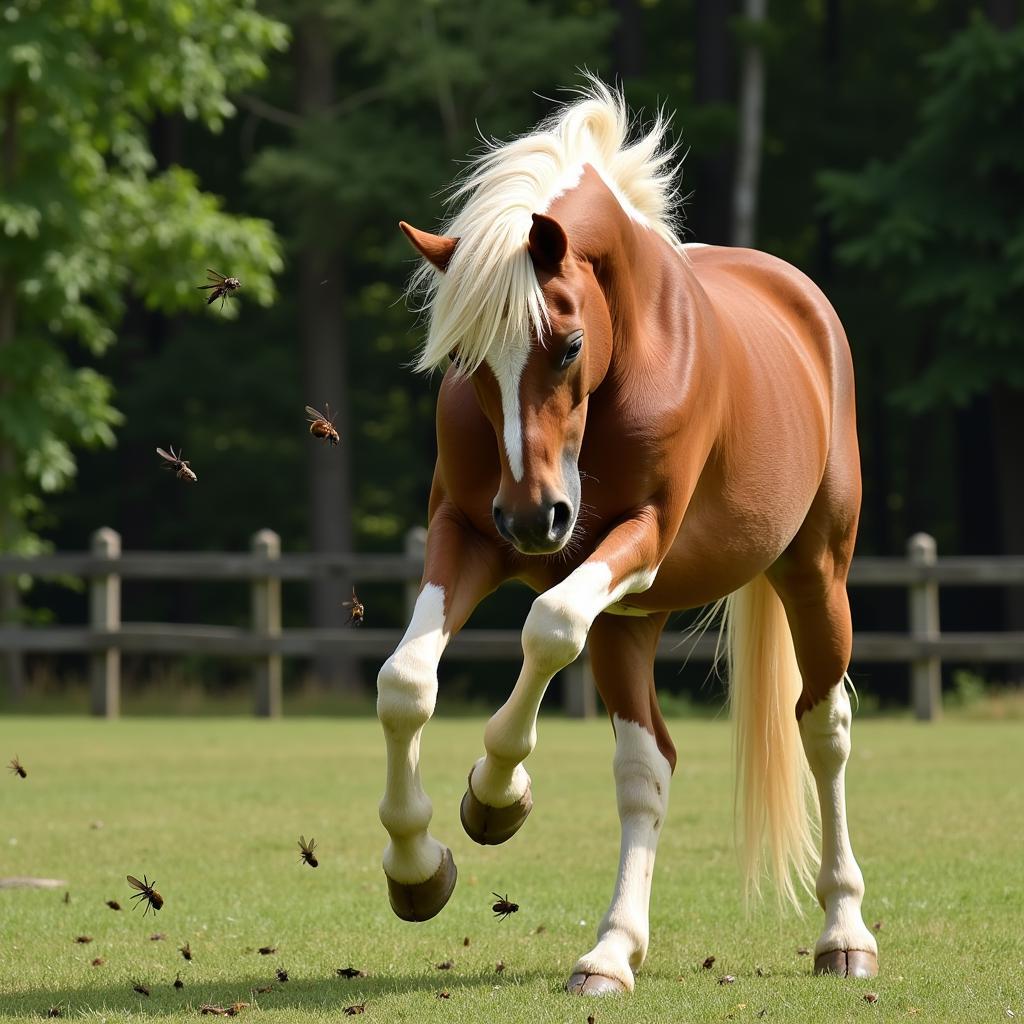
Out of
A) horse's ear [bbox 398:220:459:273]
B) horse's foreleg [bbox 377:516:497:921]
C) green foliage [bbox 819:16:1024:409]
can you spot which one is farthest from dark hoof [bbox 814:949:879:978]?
green foliage [bbox 819:16:1024:409]

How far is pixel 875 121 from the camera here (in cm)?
2758

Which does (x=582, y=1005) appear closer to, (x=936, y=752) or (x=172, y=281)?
(x=936, y=752)

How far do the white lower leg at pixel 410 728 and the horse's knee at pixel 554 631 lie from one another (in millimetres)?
268

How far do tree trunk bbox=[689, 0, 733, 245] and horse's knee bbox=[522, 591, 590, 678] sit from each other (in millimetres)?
20524

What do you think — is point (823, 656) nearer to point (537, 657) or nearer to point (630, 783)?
point (630, 783)

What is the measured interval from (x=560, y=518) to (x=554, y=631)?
29 cm

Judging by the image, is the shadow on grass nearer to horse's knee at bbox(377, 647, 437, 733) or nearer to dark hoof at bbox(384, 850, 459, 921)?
dark hoof at bbox(384, 850, 459, 921)

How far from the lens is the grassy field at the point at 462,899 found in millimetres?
4766

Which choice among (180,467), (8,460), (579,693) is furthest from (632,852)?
(8,460)

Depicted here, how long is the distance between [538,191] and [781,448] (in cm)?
119

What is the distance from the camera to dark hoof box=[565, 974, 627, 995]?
470 cm

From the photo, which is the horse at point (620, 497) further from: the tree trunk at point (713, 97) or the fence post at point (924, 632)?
the tree trunk at point (713, 97)

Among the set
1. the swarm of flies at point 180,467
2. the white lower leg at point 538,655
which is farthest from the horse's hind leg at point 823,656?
the swarm of flies at point 180,467

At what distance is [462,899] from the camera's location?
6.71 meters
